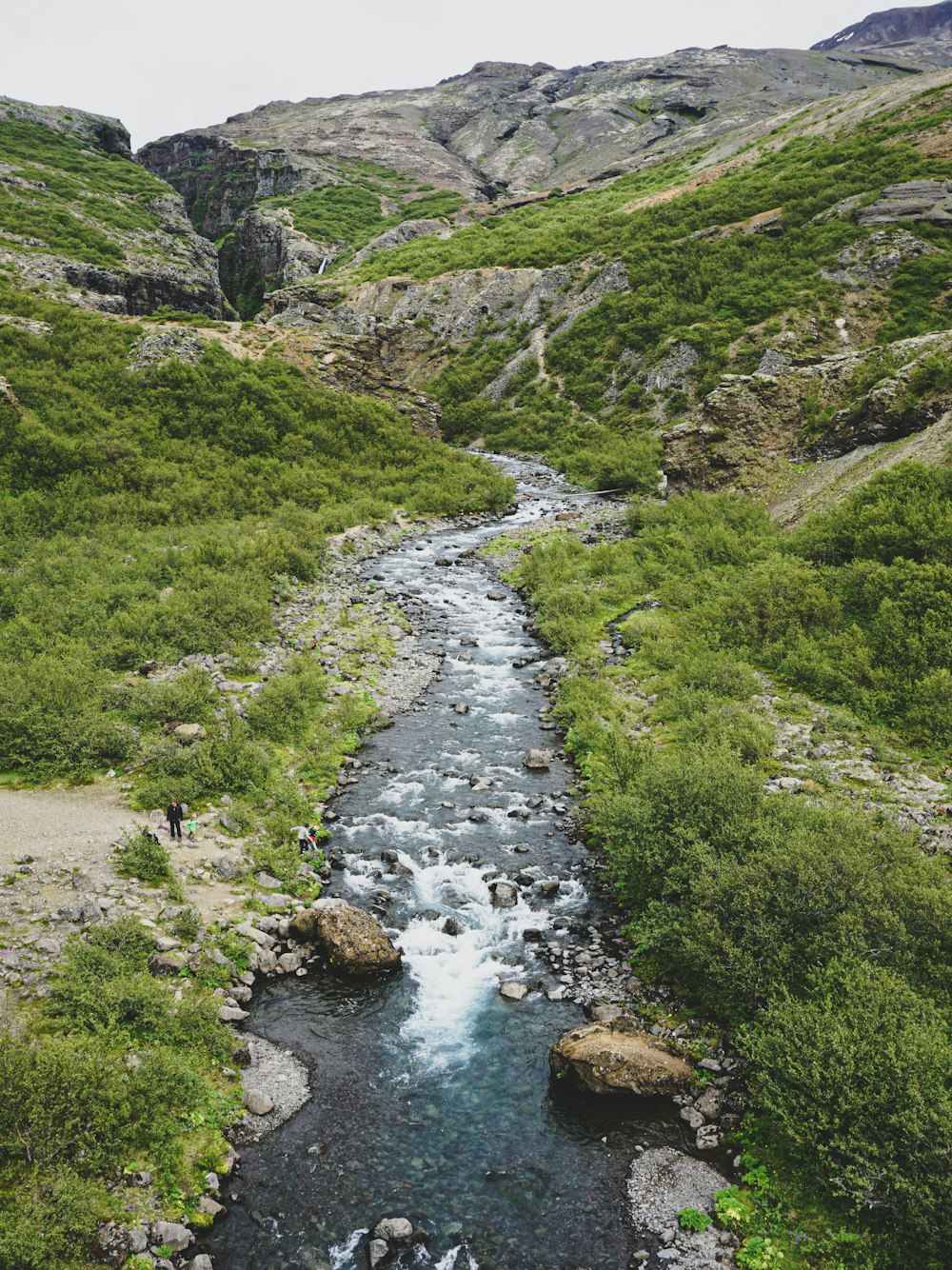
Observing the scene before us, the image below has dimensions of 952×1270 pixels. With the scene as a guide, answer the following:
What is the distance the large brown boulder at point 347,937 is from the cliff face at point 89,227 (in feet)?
197

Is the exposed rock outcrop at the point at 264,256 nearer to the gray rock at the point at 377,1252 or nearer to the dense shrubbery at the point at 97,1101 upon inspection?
the dense shrubbery at the point at 97,1101

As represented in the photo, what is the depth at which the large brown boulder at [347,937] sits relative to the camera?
12219mm

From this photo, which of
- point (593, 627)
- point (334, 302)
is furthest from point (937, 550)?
point (334, 302)

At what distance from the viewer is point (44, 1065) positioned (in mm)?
8336

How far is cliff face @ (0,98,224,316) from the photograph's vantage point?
59375 mm

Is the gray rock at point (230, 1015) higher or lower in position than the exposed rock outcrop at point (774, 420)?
lower

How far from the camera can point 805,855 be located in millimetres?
11320

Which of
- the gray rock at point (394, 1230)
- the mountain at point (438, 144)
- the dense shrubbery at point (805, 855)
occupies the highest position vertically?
the mountain at point (438, 144)

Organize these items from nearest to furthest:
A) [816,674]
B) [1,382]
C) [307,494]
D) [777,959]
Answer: [777,959] < [816,674] < [1,382] < [307,494]

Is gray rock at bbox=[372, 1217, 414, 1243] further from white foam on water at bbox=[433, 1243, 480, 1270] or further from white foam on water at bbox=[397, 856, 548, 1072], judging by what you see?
white foam on water at bbox=[397, 856, 548, 1072]

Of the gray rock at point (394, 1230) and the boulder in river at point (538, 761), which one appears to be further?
the boulder in river at point (538, 761)

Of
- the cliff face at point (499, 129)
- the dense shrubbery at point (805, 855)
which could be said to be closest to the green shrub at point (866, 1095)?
the dense shrubbery at point (805, 855)

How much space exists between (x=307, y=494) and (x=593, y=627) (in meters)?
21.5

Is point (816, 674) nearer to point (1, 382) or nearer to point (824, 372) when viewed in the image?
point (824, 372)
